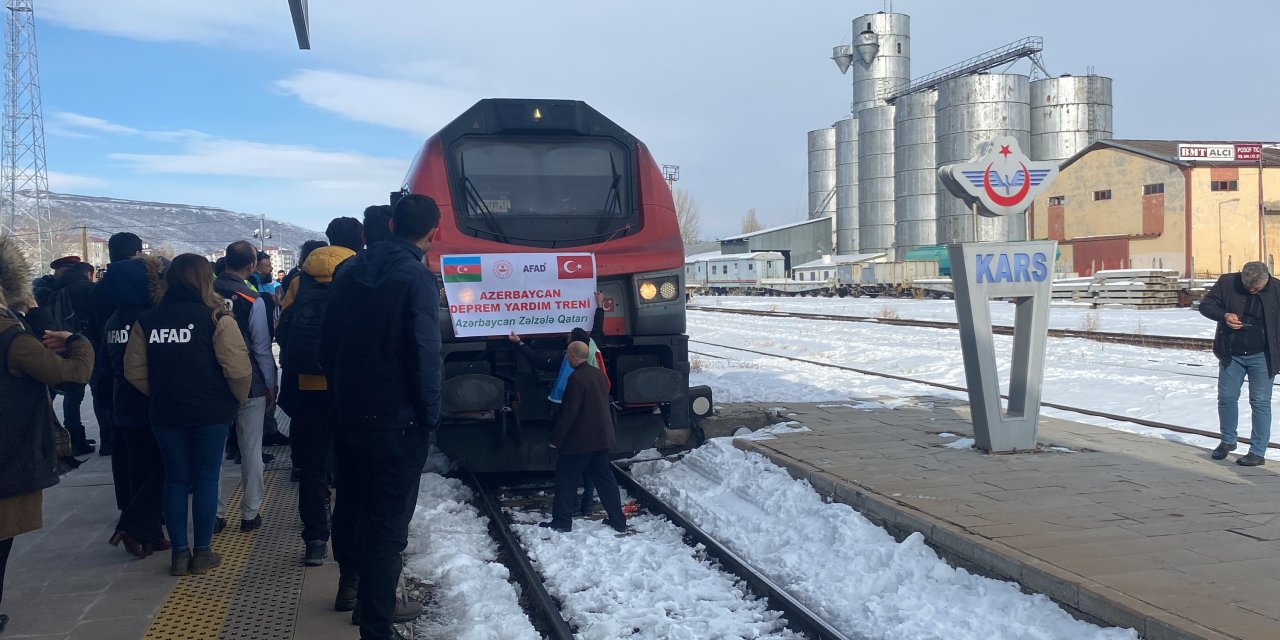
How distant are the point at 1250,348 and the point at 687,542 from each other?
485cm

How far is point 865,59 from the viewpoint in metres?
65.9

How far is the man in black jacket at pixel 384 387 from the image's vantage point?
3.79 metres

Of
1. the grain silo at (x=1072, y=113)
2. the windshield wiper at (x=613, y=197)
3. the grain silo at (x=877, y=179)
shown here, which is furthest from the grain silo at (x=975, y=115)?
the windshield wiper at (x=613, y=197)

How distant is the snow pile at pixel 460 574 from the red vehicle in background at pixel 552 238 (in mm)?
534

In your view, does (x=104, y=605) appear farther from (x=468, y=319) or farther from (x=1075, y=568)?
(x=1075, y=568)

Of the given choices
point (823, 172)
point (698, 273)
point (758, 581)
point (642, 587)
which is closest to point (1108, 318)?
point (758, 581)

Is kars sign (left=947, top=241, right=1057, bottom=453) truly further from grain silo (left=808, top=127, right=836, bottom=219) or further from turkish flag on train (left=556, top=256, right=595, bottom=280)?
grain silo (left=808, top=127, right=836, bottom=219)

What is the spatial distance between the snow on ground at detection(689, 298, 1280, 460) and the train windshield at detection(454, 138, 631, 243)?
15.4ft

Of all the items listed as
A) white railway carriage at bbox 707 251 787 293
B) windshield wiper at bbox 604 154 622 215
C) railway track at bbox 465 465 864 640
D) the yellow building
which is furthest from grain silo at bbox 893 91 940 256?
railway track at bbox 465 465 864 640

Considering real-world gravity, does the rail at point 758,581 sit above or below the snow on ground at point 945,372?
below

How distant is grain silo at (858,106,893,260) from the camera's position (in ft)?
203

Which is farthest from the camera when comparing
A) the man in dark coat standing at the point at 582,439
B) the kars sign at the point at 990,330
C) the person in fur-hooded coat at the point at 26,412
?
the kars sign at the point at 990,330

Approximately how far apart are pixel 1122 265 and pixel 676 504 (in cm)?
4179

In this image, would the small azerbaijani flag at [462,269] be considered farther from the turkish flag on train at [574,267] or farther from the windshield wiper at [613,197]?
the windshield wiper at [613,197]
